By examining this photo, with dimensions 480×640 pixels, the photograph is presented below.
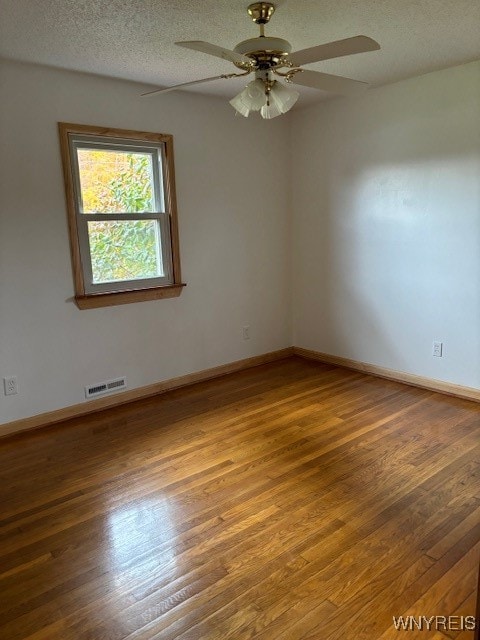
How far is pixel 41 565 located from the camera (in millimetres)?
1910

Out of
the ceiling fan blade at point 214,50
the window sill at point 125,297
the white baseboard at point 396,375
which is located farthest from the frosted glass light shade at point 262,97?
the white baseboard at point 396,375

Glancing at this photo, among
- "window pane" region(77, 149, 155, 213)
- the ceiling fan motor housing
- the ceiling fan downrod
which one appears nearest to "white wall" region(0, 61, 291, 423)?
"window pane" region(77, 149, 155, 213)

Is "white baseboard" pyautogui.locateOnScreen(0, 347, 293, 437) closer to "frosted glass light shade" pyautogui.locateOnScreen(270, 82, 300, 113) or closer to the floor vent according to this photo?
the floor vent

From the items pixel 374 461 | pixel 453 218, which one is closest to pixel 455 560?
pixel 374 461

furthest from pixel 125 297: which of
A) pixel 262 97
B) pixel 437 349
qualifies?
pixel 437 349

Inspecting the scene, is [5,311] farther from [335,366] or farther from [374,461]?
[335,366]

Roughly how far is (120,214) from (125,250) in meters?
0.28

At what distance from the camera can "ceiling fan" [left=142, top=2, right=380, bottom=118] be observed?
1.81 m

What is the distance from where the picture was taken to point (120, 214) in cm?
348

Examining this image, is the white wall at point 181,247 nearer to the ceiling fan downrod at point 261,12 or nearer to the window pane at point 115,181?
the window pane at point 115,181

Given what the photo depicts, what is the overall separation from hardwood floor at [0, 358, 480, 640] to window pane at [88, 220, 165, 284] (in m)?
1.11

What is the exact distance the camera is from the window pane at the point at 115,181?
10.9 ft

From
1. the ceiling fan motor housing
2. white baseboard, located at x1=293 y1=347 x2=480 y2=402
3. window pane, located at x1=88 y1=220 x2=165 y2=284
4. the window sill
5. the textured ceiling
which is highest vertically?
the textured ceiling

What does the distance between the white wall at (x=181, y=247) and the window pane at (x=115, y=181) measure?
22 cm
